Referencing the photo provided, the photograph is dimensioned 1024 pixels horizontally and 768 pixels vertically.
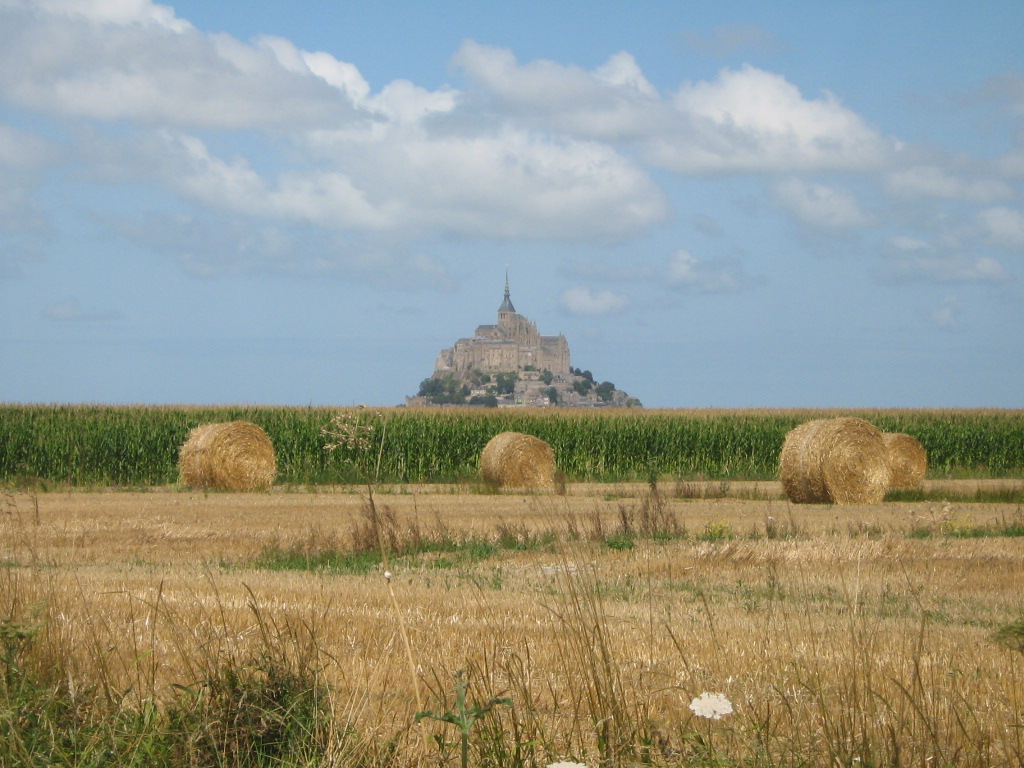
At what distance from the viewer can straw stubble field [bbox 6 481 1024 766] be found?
419cm

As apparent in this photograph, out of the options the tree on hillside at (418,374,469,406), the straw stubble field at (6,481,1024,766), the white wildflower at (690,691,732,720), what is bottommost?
the straw stubble field at (6,481,1024,766)

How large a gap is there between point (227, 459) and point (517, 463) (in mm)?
7178

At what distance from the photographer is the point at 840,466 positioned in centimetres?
2292

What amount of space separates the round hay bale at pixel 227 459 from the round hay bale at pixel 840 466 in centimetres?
1253

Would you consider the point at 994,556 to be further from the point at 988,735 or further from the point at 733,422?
the point at 733,422

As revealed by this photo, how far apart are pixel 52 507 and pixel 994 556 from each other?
50.8ft

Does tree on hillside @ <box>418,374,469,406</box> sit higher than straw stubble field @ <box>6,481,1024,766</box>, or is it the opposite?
tree on hillside @ <box>418,374,469,406</box>

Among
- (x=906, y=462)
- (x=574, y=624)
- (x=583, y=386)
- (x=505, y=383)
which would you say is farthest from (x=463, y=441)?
(x=505, y=383)

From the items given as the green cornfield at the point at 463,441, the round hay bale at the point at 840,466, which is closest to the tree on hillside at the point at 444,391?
the green cornfield at the point at 463,441

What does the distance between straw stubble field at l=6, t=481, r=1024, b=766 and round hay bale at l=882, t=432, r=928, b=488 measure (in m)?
9.63

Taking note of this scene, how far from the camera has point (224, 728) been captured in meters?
4.31

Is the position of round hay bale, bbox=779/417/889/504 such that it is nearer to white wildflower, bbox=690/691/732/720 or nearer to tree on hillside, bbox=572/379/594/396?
white wildflower, bbox=690/691/732/720

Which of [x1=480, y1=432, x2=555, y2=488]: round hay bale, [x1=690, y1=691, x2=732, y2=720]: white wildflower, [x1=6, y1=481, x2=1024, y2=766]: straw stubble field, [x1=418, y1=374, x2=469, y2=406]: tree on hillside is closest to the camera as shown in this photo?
[x1=690, y1=691, x2=732, y2=720]: white wildflower

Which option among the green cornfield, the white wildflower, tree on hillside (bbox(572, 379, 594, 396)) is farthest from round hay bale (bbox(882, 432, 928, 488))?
tree on hillside (bbox(572, 379, 594, 396))
